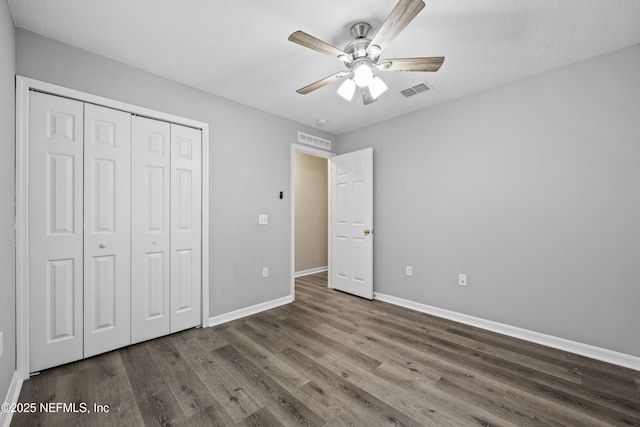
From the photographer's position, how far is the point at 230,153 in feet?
10.0

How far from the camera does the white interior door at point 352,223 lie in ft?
12.3

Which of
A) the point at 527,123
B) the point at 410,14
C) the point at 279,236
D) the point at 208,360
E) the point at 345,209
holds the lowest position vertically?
the point at 208,360

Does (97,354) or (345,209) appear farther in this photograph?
(345,209)

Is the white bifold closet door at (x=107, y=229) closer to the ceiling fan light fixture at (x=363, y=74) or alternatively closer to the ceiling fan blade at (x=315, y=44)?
the ceiling fan blade at (x=315, y=44)

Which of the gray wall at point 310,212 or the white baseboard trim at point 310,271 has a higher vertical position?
the gray wall at point 310,212

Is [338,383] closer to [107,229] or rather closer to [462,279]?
[462,279]

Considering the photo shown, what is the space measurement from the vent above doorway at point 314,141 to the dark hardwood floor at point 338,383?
8.38 ft

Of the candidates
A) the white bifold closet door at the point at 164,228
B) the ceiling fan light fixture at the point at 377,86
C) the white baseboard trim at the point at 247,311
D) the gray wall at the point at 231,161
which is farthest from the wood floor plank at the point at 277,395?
the ceiling fan light fixture at the point at 377,86

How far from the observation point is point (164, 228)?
8.46 ft

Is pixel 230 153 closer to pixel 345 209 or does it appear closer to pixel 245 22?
pixel 245 22

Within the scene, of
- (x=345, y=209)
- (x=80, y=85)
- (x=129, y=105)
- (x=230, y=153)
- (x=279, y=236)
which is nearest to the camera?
(x=80, y=85)

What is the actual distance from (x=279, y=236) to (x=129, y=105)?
82.9 inches

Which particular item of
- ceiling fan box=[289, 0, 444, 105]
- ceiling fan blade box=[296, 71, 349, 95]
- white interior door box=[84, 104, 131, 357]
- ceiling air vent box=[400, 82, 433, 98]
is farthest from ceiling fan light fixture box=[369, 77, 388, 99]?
white interior door box=[84, 104, 131, 357]

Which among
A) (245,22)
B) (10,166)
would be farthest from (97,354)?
(245,22)
